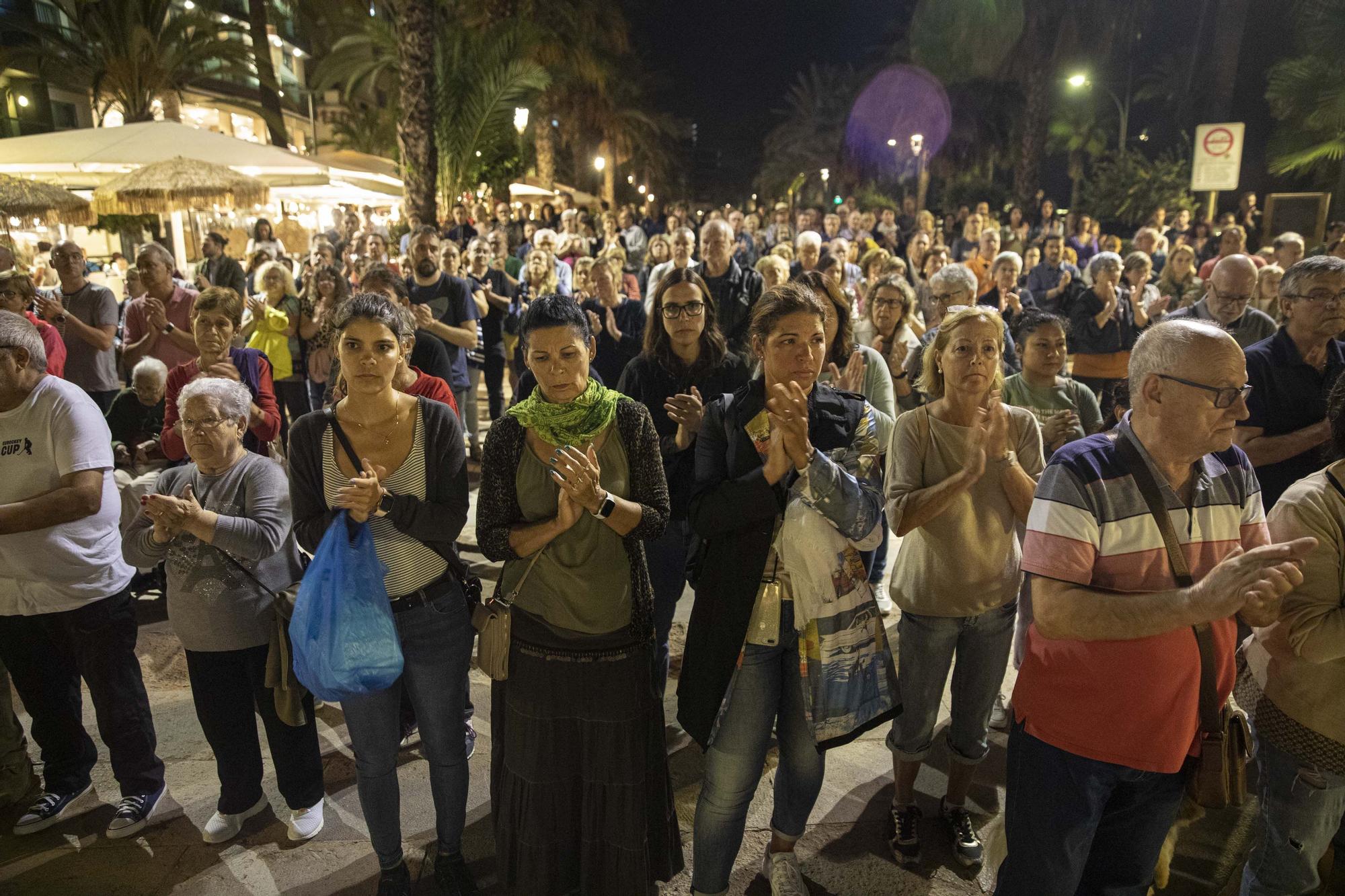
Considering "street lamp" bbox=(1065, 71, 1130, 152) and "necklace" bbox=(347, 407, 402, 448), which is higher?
"street lamp" bbox=(1065, 71, 1130, 152)

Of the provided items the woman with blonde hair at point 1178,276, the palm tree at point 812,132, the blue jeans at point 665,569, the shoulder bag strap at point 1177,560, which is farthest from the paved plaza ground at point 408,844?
the palm tree at point 812,132

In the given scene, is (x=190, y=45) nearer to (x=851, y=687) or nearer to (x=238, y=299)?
(x=238, y=299)

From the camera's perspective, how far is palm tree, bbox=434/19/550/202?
16297 mm

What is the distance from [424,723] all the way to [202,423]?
134 centimetres

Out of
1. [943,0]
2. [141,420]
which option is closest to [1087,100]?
[943,0]

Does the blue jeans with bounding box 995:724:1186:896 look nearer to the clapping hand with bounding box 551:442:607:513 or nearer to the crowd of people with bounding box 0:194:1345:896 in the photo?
the crowd of people with bounding box 0:194:1345:896

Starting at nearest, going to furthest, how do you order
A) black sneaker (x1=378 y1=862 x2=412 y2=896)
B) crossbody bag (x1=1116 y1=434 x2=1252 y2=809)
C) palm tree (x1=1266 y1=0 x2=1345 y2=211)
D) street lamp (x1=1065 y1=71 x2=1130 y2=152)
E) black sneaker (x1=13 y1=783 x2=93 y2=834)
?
crossbody bag (x1=1116 y1=434 x2=1252 y2=809) < black sneaker (x1=378 y1=862 x2=412 y2=896) < black sneaker (x1=13 y1=783 x2=93 y2=834) < palm tree (x1=1266 y1=0 x2=1345 y2=211) < street lamp (x1=1065 y1=71 x2=1130 y2=152)

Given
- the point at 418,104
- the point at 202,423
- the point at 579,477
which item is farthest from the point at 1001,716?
the point at 418,104

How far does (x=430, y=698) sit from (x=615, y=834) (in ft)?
2.57

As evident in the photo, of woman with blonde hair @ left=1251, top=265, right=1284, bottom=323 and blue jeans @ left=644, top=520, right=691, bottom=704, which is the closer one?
blue jeans @ left=644, top=520, right=691, bottom=704

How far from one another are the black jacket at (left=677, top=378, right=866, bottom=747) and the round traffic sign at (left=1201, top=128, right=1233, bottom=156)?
1518 cm

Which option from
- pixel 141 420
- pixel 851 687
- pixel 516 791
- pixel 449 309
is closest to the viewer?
pixel 851 687

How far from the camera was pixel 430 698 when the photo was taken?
292 centimetres

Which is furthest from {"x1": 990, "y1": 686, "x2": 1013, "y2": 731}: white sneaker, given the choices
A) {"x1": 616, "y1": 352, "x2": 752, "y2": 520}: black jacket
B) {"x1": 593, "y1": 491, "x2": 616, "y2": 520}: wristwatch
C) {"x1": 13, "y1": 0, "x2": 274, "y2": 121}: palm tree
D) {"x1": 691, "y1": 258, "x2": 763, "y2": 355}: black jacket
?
{"x1": 13, "y1": 0, "x2": 274, "y2": 121}: palm tree
